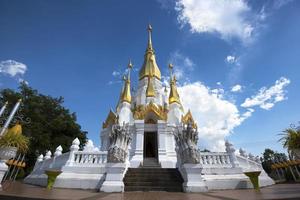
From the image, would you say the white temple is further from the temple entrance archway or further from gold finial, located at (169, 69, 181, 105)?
gold finial, located at (169, 69, 181, 105)

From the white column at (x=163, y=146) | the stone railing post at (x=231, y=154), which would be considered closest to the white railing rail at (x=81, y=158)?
the white column at (x=163, y=146)

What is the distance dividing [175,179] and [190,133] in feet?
7.41

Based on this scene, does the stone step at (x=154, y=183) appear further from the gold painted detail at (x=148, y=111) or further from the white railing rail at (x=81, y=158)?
the gold painted detail at (x=148, y=111)

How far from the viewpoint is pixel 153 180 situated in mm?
8320

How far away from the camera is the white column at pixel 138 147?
42.6 feet

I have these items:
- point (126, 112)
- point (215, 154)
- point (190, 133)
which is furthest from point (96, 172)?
point (126, 112)

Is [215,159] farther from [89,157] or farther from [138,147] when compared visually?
[89,157]

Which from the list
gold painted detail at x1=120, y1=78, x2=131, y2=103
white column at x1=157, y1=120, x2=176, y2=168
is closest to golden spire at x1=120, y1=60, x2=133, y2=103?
gold painted detail at x1=120, y1=78, x2=131, y2=103

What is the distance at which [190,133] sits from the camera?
823cm

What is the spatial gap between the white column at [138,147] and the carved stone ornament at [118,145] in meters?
5.06

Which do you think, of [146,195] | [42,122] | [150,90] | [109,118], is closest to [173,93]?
[150,90]

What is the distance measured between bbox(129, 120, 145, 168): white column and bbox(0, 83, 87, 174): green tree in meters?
12.9

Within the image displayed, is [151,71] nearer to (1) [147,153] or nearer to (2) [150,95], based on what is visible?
(2) [150,95]

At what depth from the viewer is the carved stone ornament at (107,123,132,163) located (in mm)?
7878
